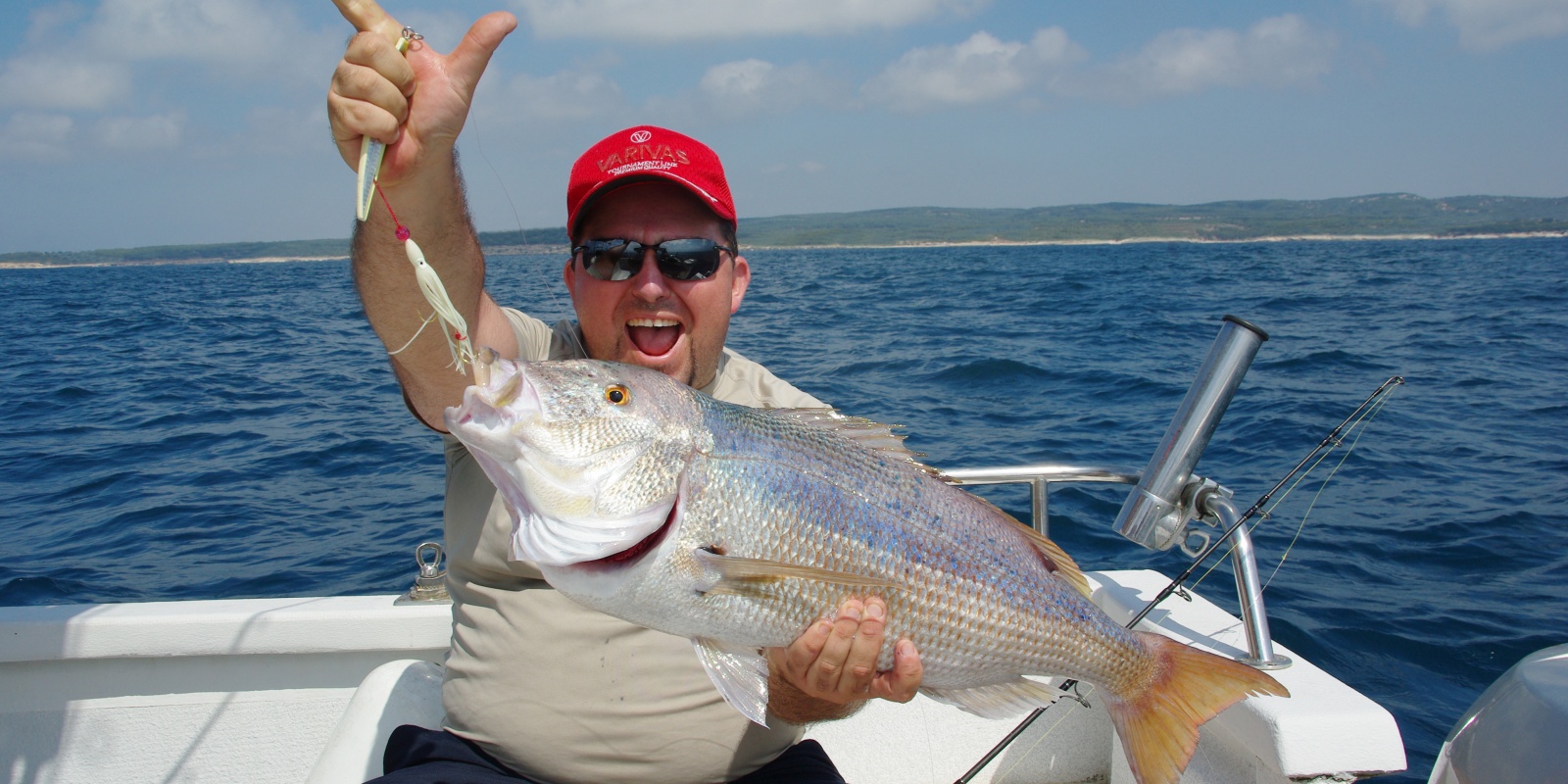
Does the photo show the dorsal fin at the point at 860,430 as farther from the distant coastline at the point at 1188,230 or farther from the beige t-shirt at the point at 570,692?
the distant coastline at the point at 1188,230

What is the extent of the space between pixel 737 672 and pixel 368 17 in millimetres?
1636

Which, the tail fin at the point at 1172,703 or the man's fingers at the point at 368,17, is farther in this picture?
the tail fin at the point at 1172,703

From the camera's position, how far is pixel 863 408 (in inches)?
433

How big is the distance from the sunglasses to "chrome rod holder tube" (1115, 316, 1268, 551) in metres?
1.71

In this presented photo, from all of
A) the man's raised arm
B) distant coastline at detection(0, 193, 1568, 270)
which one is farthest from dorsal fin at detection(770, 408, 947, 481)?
distant coastline at detection(0, 193, 1568, 270)

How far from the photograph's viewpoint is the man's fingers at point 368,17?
1.87 meters

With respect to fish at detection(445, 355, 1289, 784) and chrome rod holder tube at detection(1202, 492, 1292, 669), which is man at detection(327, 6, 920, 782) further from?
chrome rod holder tube at detection(1202, 492, 1292, 669)

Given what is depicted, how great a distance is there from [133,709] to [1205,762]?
3.80 metres

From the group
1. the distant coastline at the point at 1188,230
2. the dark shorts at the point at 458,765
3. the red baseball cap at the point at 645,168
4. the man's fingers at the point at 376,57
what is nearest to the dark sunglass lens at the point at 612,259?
the red baseball cap at the point at 645,168

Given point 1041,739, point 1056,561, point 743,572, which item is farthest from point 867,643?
point 1041,739

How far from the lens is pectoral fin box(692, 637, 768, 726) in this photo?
6.46 feet

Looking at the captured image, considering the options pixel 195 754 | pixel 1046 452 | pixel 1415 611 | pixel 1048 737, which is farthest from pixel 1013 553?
pixel 1046 452

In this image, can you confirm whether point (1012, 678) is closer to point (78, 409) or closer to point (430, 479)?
point (430, 479)

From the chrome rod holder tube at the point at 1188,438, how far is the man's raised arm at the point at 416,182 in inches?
88.0
